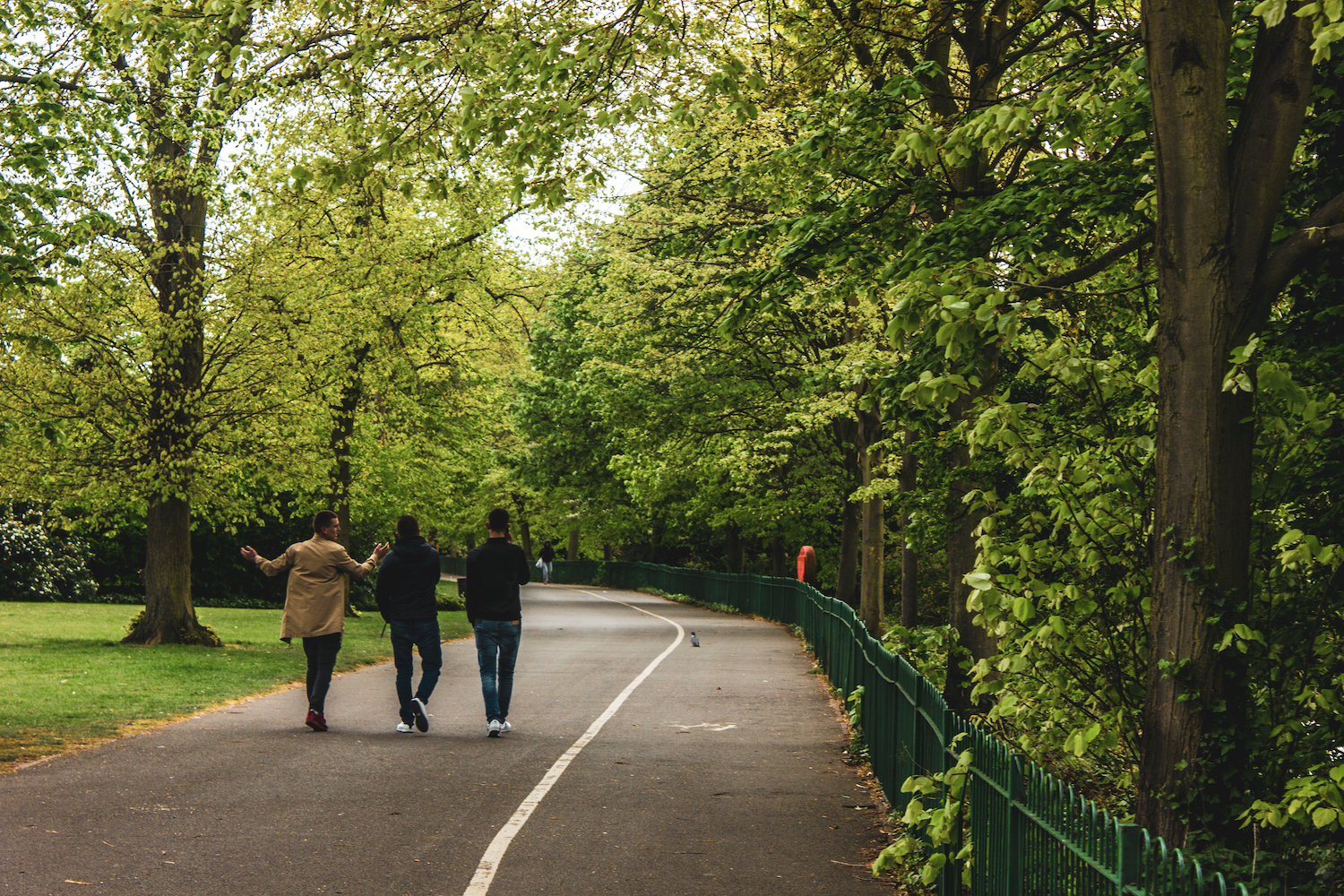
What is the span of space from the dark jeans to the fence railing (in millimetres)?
4991

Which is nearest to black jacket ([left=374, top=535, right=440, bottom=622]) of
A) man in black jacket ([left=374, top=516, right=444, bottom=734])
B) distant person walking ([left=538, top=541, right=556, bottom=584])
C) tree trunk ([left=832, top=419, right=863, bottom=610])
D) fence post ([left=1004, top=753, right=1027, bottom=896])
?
man in black jacket ([left=374, top=516, right=444, bottom=734])

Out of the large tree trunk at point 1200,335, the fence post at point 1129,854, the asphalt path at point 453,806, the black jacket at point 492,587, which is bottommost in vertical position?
the asphalt path at point 453,806

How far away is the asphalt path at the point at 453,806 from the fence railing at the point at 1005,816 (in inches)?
28.0

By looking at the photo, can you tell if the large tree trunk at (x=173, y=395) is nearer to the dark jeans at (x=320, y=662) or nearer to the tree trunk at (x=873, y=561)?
the dark jeans at (x=320, y=662)

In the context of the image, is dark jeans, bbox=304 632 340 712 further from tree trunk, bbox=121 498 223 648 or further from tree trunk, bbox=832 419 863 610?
tree trunk, bbox=832 419 863 610

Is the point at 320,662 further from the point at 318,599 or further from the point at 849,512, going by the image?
the point at 849,512

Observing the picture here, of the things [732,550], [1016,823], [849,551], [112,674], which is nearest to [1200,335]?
[1016,823]

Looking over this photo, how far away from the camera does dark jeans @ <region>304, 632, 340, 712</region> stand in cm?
1134

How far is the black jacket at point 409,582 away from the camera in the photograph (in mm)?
11742

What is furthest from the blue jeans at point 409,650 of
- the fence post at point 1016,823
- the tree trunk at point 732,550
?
the tree trunk at point 732,550

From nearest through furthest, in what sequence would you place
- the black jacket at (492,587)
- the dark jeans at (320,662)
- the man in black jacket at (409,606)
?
the dark jeans at (320,662)
the black jacket at (492,587)
the man in black jacket at (409,606)

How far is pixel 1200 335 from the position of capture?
4.91 m

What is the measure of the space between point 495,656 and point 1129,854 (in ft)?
29.4

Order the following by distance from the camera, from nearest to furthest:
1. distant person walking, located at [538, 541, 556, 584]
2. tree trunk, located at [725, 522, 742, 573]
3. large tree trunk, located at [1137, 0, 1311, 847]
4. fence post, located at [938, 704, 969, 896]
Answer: large tree trunk, located at [1137, 0, 1311, 847] → fence post, located at [938, 704, 969, 896] → tree trunk, located at [725, 522, 742, 573] → distant person walking, located at [538, 541, 556, 584]
